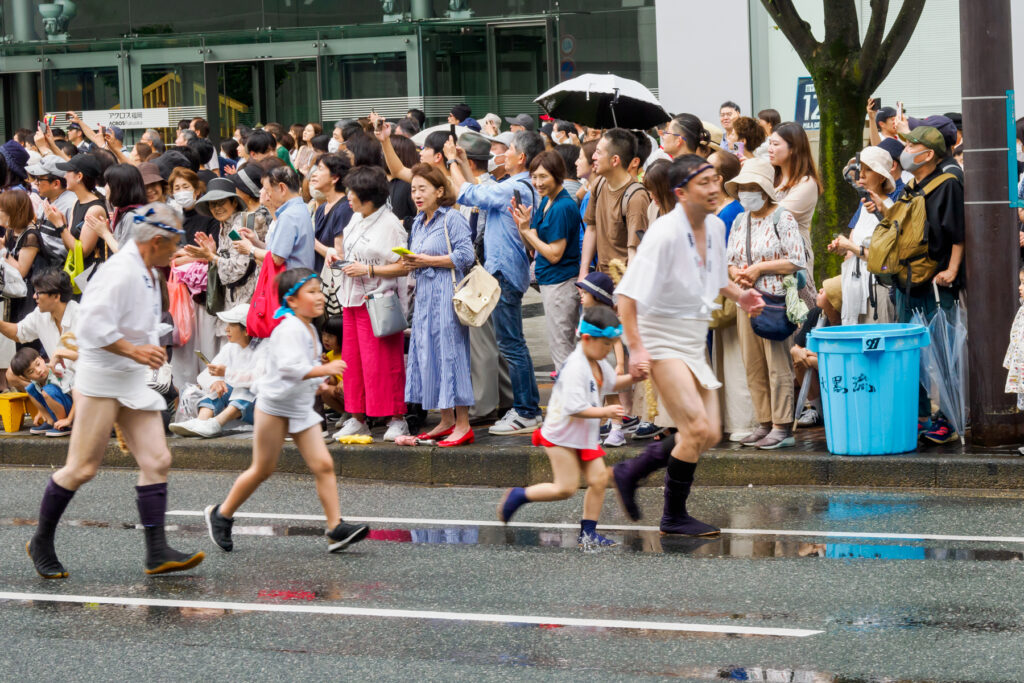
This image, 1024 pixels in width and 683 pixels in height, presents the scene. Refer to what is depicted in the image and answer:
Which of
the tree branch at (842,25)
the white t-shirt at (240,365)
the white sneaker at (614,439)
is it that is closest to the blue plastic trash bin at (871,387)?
the white sneaker at (614,439)

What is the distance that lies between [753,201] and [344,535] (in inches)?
137

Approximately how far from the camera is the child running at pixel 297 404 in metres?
7.61

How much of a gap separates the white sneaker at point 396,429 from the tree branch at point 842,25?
15.3 feet

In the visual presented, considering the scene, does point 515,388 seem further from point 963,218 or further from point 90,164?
point 90,164

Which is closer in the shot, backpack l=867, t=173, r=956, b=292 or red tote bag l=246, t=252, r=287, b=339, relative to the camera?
backpack l=867, t=173, r=956, b=292

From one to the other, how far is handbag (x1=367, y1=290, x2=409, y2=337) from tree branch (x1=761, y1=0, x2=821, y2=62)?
13.8 feet

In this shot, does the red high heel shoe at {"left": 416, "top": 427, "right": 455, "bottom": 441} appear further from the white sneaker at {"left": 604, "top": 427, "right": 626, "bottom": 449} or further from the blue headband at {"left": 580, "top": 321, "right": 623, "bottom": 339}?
the blue headband at {"left": 580, "top": 321, "right": 623, "bottom": 339}

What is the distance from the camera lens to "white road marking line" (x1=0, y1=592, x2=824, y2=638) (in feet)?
20.2

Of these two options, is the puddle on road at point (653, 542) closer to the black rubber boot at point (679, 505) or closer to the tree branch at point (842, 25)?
the black rubber boot at point (679, 505)

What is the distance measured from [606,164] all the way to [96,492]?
406 centimetres

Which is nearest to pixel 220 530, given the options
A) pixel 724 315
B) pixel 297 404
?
pixel 297 404

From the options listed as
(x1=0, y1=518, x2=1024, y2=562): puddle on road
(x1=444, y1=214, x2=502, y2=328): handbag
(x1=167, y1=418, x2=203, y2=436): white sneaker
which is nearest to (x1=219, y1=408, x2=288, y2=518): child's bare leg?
(x1=0, y1=518, x2=1024, y2=562): puddle on road

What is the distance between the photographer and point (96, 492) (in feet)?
32.4

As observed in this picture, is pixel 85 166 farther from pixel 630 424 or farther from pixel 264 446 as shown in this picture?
pixel 264 446
